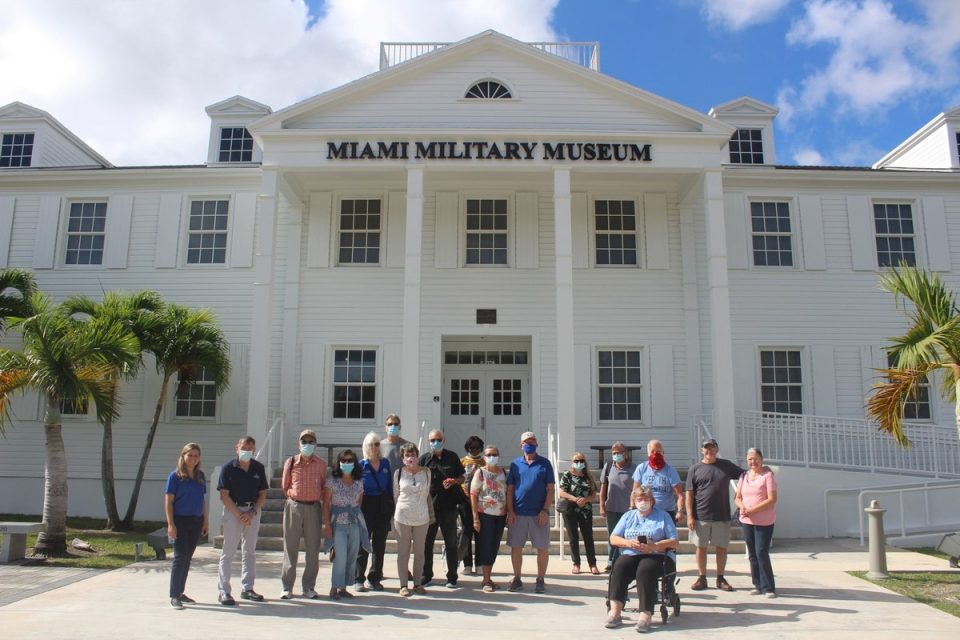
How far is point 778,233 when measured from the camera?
16422 mm

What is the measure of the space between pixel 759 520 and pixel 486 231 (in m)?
9.40

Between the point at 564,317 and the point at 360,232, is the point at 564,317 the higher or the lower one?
the lower one

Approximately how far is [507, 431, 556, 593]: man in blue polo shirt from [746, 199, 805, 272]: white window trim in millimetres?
9611

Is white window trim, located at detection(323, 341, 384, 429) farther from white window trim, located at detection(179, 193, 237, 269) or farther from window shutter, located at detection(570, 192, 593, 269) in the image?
window shutter, located at detection(570, 192, 593, 269)

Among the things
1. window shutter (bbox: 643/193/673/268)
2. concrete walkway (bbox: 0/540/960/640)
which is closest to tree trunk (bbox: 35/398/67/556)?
concrete walkway (bbox: 0/540/960/640)

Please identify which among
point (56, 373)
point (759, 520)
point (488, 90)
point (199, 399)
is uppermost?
point (488, 90)

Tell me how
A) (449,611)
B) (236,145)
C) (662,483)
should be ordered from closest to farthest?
(449,611) → (662,483) → (236,145)

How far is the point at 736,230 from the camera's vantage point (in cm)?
1633

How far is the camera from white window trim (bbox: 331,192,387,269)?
16.2 metres

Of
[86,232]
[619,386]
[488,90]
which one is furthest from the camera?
[86,232]

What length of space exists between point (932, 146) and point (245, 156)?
1749 centimetres

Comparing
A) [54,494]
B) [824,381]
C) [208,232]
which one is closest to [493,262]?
[208,232]

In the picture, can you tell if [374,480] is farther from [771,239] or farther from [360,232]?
[771,239]

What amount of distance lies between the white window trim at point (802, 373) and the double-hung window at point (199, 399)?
11275mm
